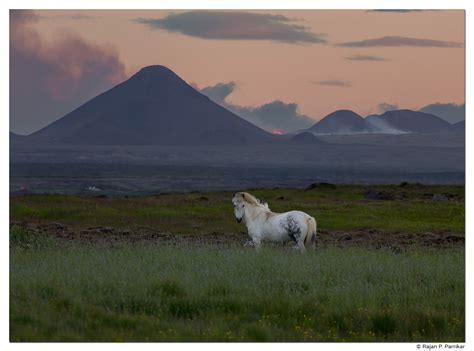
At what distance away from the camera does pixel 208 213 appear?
128 ft

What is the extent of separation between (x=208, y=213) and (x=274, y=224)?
52.5 feet

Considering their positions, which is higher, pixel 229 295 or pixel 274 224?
pixel 274 224

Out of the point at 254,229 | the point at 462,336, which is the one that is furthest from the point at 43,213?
the point at 462,336

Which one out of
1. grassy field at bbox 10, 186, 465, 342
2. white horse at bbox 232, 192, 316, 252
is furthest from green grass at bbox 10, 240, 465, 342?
white horse at bbox 232, 192, 316, 252

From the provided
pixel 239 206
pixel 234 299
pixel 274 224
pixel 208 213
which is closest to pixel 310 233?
pixel 274 224

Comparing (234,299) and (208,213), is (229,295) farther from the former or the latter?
(208,213)

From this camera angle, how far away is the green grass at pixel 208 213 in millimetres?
34938

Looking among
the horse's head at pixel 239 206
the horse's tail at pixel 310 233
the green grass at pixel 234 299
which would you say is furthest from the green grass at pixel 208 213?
the green grass at pixel 234 299

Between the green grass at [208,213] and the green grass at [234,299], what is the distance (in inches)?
542

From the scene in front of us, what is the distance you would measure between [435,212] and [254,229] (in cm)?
1968

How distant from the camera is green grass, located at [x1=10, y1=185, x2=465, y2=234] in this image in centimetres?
3494

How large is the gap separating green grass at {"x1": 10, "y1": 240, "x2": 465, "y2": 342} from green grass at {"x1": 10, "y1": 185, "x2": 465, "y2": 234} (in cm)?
1377

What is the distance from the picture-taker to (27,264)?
19.3 metres
